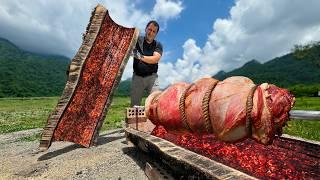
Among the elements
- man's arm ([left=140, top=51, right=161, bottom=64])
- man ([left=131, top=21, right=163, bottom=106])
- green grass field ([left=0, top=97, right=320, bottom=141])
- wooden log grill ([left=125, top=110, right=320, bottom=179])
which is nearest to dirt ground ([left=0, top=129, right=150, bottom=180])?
wooden log grill ([left=125, top=110, right=320, bottom=179])

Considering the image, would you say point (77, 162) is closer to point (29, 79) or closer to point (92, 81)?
point (92, 81)

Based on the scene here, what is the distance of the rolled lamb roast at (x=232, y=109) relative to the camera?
2.91 meters

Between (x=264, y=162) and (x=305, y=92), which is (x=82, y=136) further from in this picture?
(x=305, y=92)

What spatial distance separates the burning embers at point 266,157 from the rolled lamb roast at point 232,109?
47cm

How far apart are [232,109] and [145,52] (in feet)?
16.4

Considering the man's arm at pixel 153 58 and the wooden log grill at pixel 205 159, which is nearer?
the wooden log grill at pixel 205 159

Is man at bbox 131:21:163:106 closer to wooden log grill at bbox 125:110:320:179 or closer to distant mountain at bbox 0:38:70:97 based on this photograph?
wooden log grill at bbox 125:110:320:179

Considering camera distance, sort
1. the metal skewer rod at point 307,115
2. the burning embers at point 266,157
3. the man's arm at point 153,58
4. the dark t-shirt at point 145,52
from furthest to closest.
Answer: the dark t-shirt at point 145,52
the man's arm at point 153,58
the metal skewer rod at point 307,115
the burning embers at point 266,157

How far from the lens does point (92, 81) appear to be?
7438 millimetres

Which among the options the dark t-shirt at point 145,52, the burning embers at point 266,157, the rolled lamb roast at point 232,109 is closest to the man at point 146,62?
the dark t-shirt at point 145,52

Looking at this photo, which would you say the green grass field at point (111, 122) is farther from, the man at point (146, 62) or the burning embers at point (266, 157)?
the man at point (146, 62)

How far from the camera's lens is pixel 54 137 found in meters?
6.84

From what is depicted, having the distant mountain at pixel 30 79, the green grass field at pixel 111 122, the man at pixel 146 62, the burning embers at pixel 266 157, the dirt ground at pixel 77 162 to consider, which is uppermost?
the distant mountain at pixel 30 79

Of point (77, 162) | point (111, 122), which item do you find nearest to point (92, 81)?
point (77, 162)
